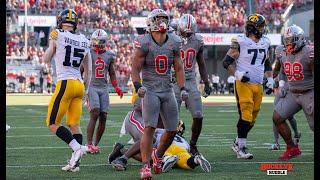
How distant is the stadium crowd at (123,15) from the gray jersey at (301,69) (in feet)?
86.3

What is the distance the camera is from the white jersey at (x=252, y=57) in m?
10.6

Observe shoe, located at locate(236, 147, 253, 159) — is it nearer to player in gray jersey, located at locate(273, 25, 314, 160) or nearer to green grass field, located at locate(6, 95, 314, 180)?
green grass field, located at locate(6, 95, 314, 180)

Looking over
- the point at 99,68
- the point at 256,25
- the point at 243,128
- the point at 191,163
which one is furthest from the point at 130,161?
the point at 256,25

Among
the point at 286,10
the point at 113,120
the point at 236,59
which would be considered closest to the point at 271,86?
the point at 236,59

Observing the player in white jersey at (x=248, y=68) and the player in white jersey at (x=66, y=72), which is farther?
the player in white jersey at (x=248, y=68)

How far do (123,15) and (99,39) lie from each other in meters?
27.5

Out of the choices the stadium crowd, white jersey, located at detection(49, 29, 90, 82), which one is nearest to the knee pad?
white jersey, located at detection(49, 29, 90, 82)

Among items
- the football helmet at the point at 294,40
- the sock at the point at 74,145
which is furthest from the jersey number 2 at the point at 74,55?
the football helmet at the point at 294,40

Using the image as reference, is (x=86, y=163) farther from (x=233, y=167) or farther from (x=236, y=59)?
(x=236, y=59)

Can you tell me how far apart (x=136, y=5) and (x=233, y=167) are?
30825 mm

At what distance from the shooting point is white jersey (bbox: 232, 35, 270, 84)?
418 inches

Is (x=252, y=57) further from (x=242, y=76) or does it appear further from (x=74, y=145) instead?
(x=74, y=145)

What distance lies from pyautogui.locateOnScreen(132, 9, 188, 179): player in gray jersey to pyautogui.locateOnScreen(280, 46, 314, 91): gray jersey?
185 cm

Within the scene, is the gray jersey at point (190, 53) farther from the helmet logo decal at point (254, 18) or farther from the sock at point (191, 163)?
the sock at point (191, 163)
